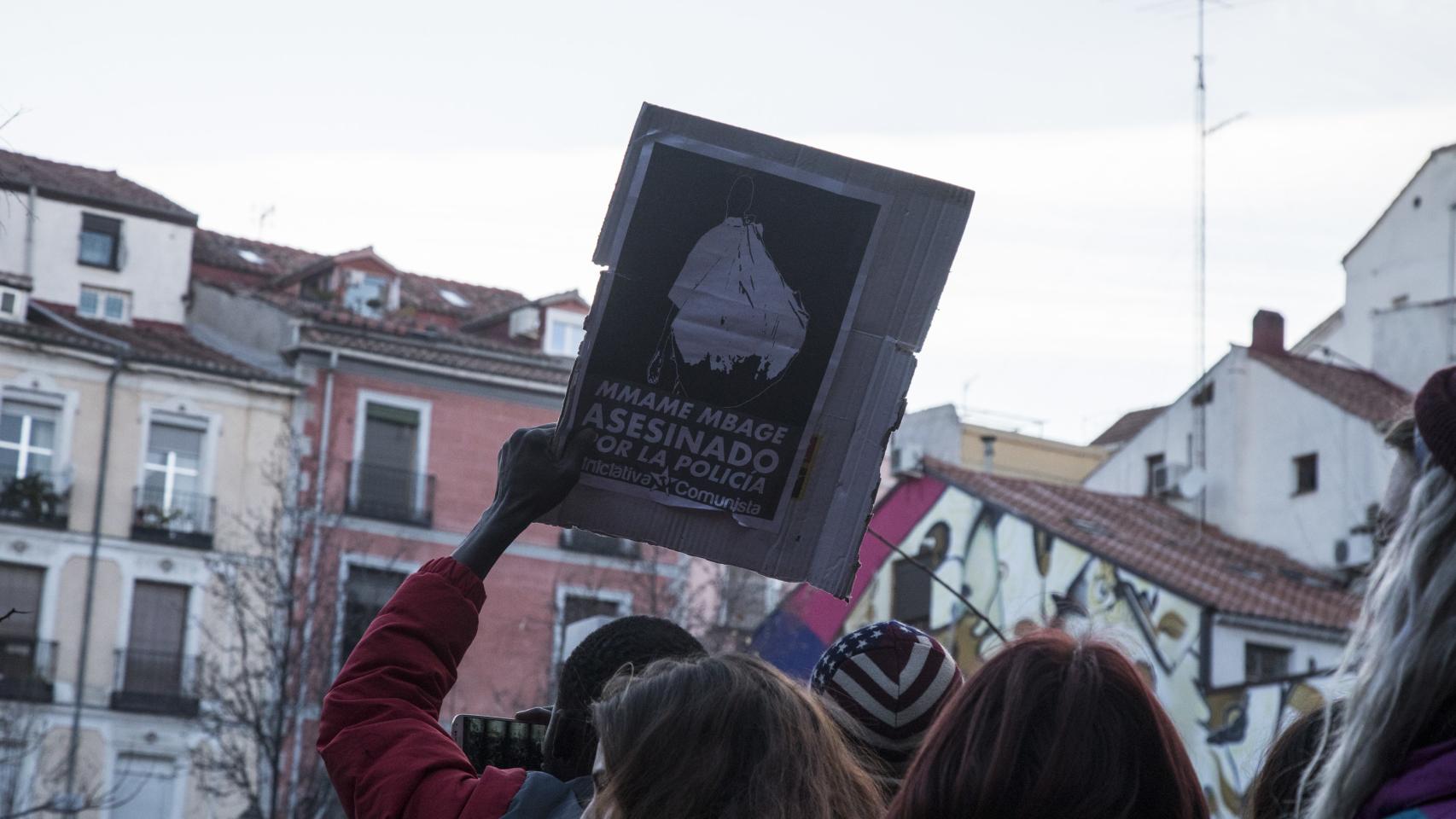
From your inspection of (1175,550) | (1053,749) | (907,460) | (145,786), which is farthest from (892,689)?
(145,786)

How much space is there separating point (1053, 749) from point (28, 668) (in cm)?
3177

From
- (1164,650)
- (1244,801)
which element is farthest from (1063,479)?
(1244,801)

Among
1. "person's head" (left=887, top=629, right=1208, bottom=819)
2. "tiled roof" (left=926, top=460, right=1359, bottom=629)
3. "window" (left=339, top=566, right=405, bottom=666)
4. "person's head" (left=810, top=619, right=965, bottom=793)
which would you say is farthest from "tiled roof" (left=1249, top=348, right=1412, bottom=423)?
"person's head" (left=887, top=629, right=1208, bottom=819)

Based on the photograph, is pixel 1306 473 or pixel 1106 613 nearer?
pixel 1106 613

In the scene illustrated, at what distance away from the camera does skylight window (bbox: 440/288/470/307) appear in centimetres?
4256

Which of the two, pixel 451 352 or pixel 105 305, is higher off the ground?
pixel 105 305

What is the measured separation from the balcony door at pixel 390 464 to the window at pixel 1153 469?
14.5m

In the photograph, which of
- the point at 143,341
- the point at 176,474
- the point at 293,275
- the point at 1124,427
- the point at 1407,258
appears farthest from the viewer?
the point at 1124,427

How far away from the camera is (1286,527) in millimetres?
33281

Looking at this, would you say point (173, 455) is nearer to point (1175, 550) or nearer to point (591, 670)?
point (1175, 550)

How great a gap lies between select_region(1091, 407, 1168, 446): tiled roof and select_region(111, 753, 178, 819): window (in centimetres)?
2842

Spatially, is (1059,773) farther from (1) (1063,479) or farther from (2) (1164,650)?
(1) (1063,479)

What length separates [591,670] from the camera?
3.13m

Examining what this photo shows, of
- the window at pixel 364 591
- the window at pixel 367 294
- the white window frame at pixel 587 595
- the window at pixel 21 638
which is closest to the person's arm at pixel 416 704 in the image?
the window at pixel 364 591
